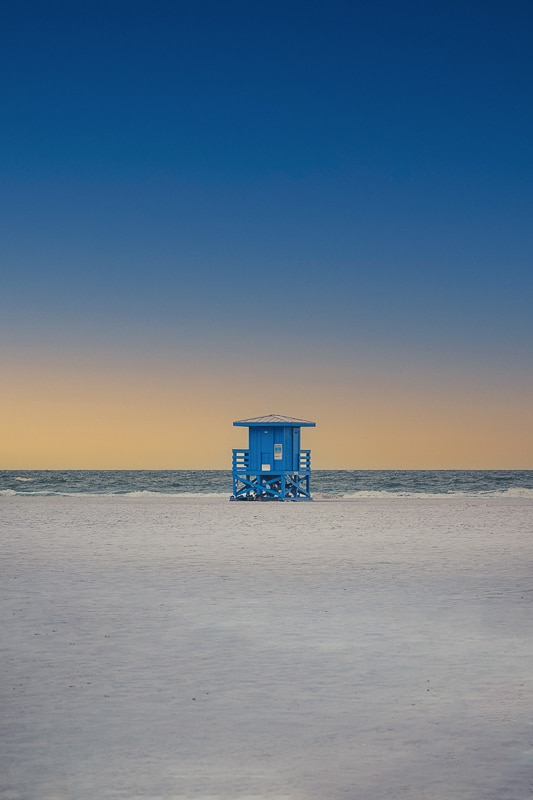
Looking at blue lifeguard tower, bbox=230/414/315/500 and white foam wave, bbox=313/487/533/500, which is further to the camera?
white foam wave, bbox=313/487/533/500

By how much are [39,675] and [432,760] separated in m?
3.77

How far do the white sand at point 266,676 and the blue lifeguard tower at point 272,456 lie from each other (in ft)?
63.1

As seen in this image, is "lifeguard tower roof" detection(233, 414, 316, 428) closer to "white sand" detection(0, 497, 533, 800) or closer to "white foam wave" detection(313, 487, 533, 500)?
"white foam wave" detection(313, 487, 533, 500)

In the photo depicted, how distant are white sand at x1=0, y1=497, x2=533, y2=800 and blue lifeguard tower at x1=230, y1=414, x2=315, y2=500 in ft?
63.1

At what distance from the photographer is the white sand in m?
5.35

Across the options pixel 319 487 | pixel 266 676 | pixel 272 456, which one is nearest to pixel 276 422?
pixel 272 456

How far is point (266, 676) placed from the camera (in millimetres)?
7637

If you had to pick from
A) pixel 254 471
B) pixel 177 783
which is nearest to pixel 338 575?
pixel 177 783

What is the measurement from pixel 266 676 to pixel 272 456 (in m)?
28.4

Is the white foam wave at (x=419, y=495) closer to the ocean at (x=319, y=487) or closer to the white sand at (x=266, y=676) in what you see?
the ocean at (x=319, y=487)

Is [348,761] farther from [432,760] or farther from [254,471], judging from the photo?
[254,471]

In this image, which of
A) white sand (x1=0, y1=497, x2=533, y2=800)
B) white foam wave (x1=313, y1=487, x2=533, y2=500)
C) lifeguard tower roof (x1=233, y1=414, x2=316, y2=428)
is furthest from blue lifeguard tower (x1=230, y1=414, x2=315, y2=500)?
white sand (x1=0, y1=497, x2=533, y2=800)

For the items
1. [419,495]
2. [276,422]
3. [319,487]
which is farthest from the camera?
[319,487]

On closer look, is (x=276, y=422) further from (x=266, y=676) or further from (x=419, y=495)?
(x=266, y=676)
